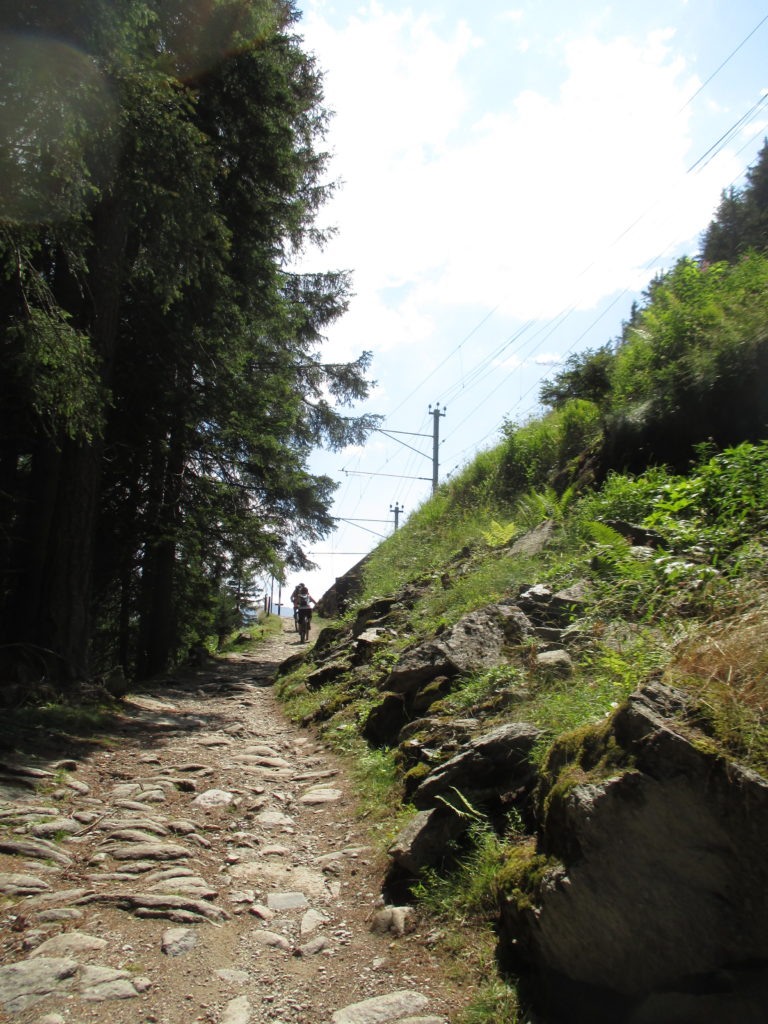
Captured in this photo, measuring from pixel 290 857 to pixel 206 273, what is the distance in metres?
7.57

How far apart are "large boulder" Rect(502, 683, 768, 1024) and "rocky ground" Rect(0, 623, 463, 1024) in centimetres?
62

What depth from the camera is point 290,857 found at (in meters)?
4.58

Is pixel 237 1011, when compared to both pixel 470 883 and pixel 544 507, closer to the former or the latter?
pixel 470 883

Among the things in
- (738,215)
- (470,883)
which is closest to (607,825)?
(470,883)

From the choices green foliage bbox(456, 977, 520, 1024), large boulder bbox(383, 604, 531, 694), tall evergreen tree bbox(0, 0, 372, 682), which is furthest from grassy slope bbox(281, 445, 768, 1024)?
tall evergreen tree bbox(0, 0, 372, 682)

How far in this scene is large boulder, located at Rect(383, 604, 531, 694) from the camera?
19.5ft

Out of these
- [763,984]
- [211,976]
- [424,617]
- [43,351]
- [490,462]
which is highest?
[490,462]

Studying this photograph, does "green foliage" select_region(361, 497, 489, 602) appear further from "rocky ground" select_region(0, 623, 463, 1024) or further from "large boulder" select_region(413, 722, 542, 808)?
"large boulder" select_region(413, 722, 542, 808)

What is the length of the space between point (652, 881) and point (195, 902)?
2.44m

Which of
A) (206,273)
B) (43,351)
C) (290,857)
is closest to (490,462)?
(206,273)

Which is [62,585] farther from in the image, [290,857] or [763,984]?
[763,984]

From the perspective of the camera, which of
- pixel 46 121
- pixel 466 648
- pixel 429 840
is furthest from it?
pixel 466 648

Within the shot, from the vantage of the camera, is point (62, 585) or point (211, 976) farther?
point (62, 585)

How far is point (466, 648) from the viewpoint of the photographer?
6168mm
